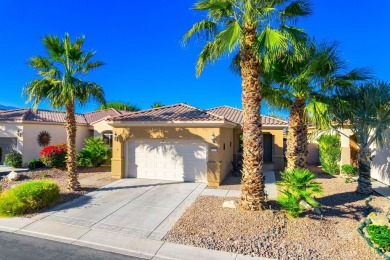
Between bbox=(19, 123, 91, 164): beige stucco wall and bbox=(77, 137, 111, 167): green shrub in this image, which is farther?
bbox=(19, 123, 91, 164): beige stucco wall

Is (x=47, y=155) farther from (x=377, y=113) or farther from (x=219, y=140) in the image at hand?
(x=377, y=113)

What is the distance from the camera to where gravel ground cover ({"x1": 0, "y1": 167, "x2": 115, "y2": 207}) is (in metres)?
12.0

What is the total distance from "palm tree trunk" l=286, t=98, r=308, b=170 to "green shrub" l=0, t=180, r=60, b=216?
10331 millimetres

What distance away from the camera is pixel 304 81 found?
9758 millimetres

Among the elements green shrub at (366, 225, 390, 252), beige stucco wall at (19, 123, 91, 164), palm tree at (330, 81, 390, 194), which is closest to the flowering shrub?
beige stucco wall at (19, 123, 91, 164)

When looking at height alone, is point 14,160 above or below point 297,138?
below

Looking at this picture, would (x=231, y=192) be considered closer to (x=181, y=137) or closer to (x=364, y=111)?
(x=181, y=137)

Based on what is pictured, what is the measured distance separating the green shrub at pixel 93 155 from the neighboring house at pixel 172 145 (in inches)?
188

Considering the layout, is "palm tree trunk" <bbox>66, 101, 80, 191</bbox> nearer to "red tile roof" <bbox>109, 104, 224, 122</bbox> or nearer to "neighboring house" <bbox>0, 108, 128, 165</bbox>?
"red tile roof" <bbox>109, 104, 224, 122</bbox>

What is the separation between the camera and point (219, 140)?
45.3 ft

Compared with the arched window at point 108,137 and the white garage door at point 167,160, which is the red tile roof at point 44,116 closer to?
the arched window at point 108,137

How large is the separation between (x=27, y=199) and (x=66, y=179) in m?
6.29

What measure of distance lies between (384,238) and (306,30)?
7.91 metres

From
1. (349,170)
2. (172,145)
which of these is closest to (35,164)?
(172,145)
